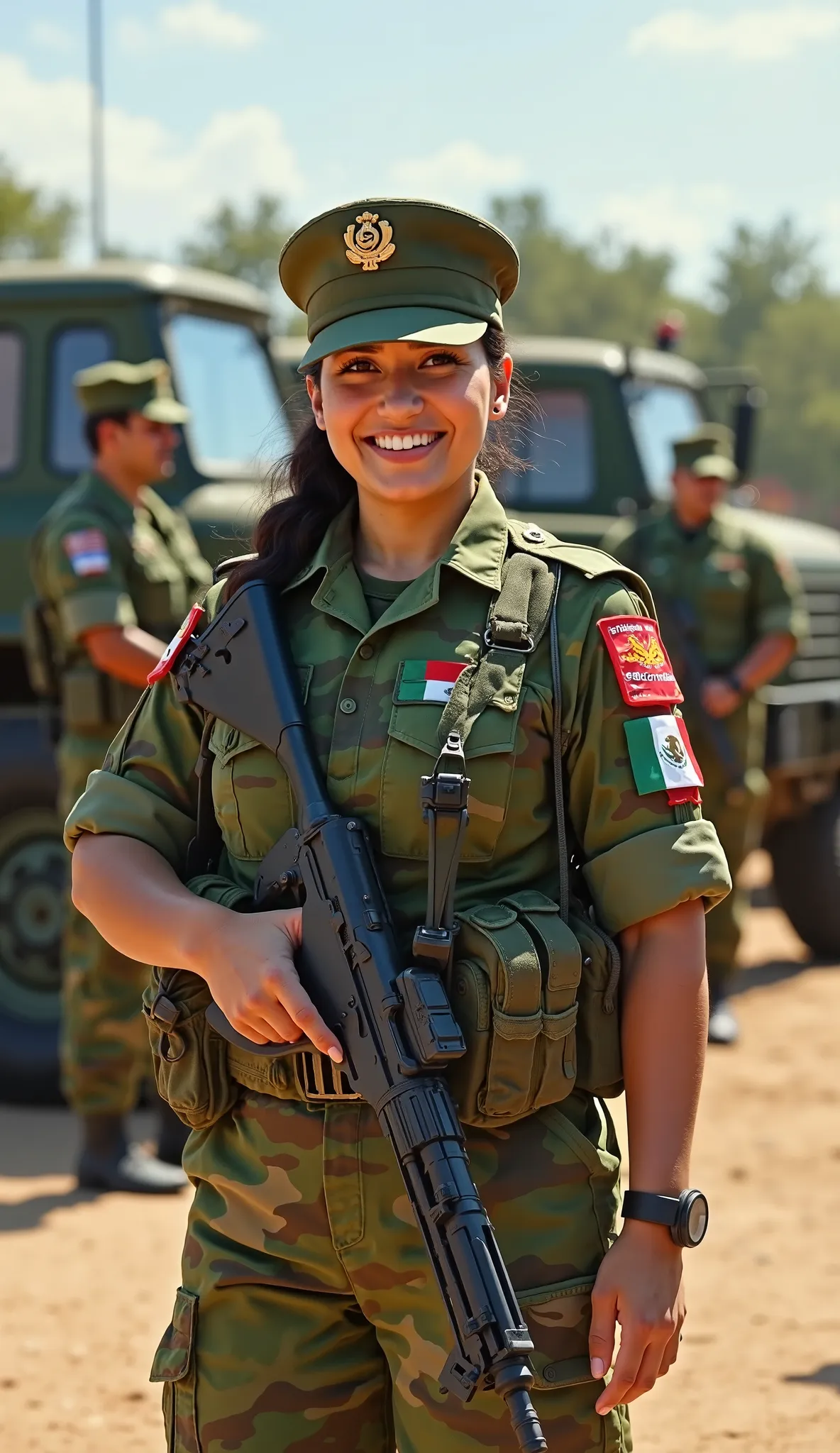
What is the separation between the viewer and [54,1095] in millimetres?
5387

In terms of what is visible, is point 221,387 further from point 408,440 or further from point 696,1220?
point 696,1220

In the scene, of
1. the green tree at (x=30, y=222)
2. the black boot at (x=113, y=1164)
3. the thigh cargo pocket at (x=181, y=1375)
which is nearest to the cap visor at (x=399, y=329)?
the thigh cargo pocket at (x=181, y=1375)

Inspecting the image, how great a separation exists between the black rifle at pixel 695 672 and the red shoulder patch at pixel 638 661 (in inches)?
168

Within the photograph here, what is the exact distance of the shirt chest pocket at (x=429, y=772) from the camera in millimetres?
1756

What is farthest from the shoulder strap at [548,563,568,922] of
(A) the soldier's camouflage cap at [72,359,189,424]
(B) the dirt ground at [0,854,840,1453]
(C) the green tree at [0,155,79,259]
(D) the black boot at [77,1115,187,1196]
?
(C) the green tree at [0,155,79,259]

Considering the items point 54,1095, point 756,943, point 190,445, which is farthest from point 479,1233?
point 756,943

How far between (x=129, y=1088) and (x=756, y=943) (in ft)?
13.4

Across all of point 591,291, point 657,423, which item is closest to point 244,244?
point 591,291

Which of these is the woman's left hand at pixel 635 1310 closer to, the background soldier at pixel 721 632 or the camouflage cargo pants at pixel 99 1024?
the camouflage cargo pants at pixel 99 1024

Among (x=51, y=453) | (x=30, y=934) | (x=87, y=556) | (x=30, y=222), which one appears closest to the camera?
(x=87, y=556)

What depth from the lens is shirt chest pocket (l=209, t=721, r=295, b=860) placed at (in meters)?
1.86

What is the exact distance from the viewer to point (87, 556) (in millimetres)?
4512

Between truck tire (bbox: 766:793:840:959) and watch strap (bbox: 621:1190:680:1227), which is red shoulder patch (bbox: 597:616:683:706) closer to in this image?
watch strap (bbox: 621:1190:680:1227)

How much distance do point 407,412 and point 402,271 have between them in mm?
156
